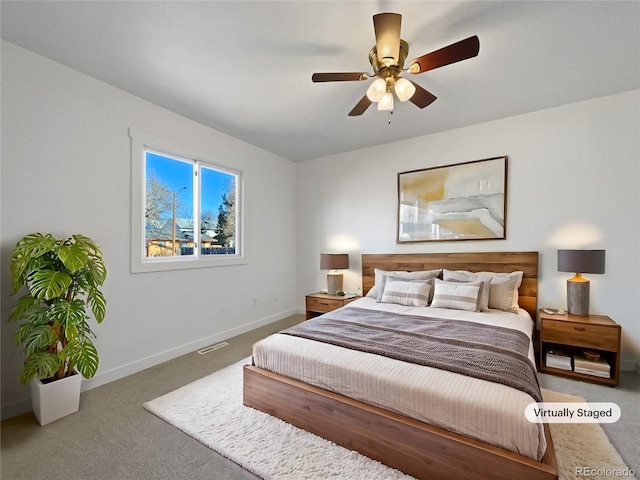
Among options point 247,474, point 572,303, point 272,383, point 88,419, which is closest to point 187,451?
point 247,474

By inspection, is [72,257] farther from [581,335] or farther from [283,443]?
[581,335]

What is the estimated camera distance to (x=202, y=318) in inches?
137

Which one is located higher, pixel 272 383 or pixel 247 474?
pixel 272 383

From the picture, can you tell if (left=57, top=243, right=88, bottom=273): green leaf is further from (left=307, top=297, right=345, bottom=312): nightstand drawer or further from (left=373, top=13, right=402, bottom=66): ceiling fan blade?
(left=307, top=297, right=345, bottom=312): nightstand drawer

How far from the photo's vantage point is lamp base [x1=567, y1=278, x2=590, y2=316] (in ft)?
9.09

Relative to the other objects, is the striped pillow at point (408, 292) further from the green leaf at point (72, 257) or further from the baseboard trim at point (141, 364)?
the green leaf at point (72, 257)

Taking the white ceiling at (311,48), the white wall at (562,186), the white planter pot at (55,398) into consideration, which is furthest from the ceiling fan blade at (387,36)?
the white planter pot at (55,398)

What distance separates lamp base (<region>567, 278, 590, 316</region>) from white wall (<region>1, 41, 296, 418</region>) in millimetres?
3771

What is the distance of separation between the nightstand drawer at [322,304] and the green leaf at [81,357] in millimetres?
2531

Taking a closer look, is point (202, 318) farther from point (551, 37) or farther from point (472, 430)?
point (551, 37)

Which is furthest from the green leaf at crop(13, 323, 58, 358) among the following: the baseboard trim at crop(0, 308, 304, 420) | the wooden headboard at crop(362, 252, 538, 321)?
the wooden headboard at crop(362, 252, 538, 321)

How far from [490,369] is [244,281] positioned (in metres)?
3.20

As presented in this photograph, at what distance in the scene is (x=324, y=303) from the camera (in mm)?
3971

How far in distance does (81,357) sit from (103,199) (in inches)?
54.4
